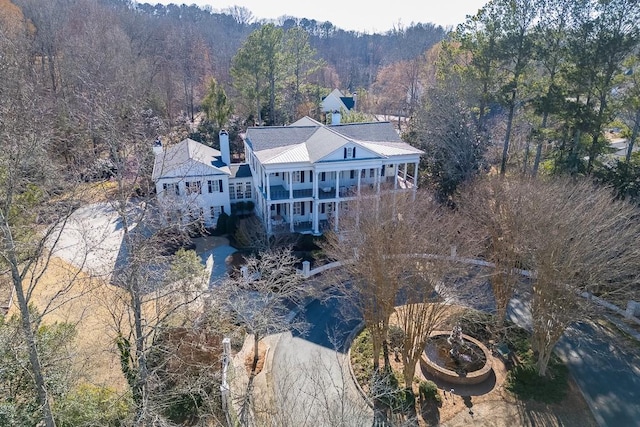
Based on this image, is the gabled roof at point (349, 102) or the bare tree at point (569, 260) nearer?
the bare tree at point (569, 260)

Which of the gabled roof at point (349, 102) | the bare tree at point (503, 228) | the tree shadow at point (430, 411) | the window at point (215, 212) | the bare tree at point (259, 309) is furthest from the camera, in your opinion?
the gabled roof at point (349, 102)

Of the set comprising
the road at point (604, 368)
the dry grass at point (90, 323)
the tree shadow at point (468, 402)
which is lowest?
the tree shadow at point (468, 402)

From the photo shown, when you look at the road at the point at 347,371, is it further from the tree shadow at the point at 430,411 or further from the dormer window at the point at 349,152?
the dormer window at the point at 349,152

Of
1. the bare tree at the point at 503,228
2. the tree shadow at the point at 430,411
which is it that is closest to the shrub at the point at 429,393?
the tree shadow at the point at 430,411

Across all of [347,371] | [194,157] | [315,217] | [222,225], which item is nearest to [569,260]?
[347,371]

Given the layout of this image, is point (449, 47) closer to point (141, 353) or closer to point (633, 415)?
point (633, 415)

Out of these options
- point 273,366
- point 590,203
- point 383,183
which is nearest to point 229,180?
point 383,183
